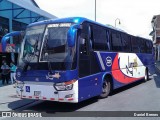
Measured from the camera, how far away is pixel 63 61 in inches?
343

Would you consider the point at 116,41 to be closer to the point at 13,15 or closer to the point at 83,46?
the point at 83,46

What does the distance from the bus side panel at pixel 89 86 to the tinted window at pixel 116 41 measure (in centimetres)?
234

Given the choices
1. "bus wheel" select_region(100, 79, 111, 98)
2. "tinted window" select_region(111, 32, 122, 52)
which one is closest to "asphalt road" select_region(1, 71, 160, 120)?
"bus wheel" select_region(100, 79, 111, 98)

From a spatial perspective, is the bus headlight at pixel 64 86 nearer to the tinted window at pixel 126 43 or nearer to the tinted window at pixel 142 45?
the tinted window at pixel 126 43

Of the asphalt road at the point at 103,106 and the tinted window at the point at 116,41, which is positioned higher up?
the tinted window at the point at 116,41

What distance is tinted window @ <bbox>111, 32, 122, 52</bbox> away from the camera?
12.7 metres

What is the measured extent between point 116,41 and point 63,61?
5.10m

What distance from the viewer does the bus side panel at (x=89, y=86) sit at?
9.14 metres

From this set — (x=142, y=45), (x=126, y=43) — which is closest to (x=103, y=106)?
(x=126, y=43)

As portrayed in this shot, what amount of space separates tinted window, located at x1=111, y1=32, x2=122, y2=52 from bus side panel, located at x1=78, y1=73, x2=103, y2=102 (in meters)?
2.34

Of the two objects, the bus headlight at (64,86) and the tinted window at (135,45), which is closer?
the bus headlight at (64,86)

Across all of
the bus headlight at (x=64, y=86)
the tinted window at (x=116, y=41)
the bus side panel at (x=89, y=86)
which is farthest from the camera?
the tinted window at (x=116, y=41)

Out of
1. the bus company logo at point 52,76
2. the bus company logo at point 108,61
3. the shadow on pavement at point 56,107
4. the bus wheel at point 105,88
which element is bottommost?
the shadow on pavement at point 56,107

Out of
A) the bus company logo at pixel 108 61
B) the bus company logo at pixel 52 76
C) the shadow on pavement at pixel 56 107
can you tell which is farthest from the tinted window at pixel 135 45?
the bus company logo at pixel 52 76
